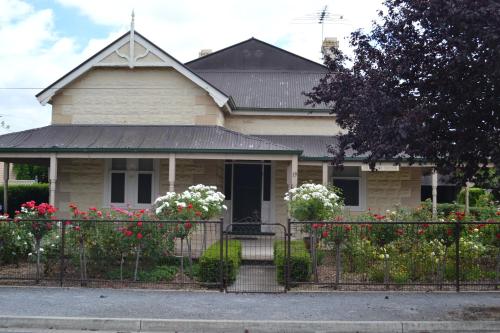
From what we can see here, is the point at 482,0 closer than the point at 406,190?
Yes

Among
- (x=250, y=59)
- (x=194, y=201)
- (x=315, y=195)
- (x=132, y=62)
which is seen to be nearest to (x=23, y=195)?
(x=132, y=62)

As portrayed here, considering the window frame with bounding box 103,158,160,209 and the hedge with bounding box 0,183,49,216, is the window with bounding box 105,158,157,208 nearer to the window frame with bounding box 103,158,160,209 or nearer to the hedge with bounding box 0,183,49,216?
the window frame with bounding box 103,158,160,209

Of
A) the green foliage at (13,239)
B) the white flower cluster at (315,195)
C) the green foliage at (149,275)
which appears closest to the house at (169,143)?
the white flower cluster at (315,195)

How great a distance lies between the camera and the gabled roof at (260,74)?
65.2ft

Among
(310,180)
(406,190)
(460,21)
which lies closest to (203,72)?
(310,180)

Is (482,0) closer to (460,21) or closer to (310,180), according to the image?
(460,21)

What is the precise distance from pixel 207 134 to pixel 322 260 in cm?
648

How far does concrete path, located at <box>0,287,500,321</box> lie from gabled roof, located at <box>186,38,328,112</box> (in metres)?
9.94

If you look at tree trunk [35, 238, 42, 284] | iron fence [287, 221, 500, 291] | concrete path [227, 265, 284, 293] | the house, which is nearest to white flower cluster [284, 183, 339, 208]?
the house

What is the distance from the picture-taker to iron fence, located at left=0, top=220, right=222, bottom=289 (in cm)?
1085

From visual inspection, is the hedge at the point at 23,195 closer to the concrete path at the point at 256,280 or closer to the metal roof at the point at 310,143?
the metal roof at the point at 310,143

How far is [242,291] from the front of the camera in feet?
34.3

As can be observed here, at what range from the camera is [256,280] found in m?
11.7

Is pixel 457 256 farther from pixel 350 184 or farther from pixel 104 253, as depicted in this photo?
pixel 350 184
